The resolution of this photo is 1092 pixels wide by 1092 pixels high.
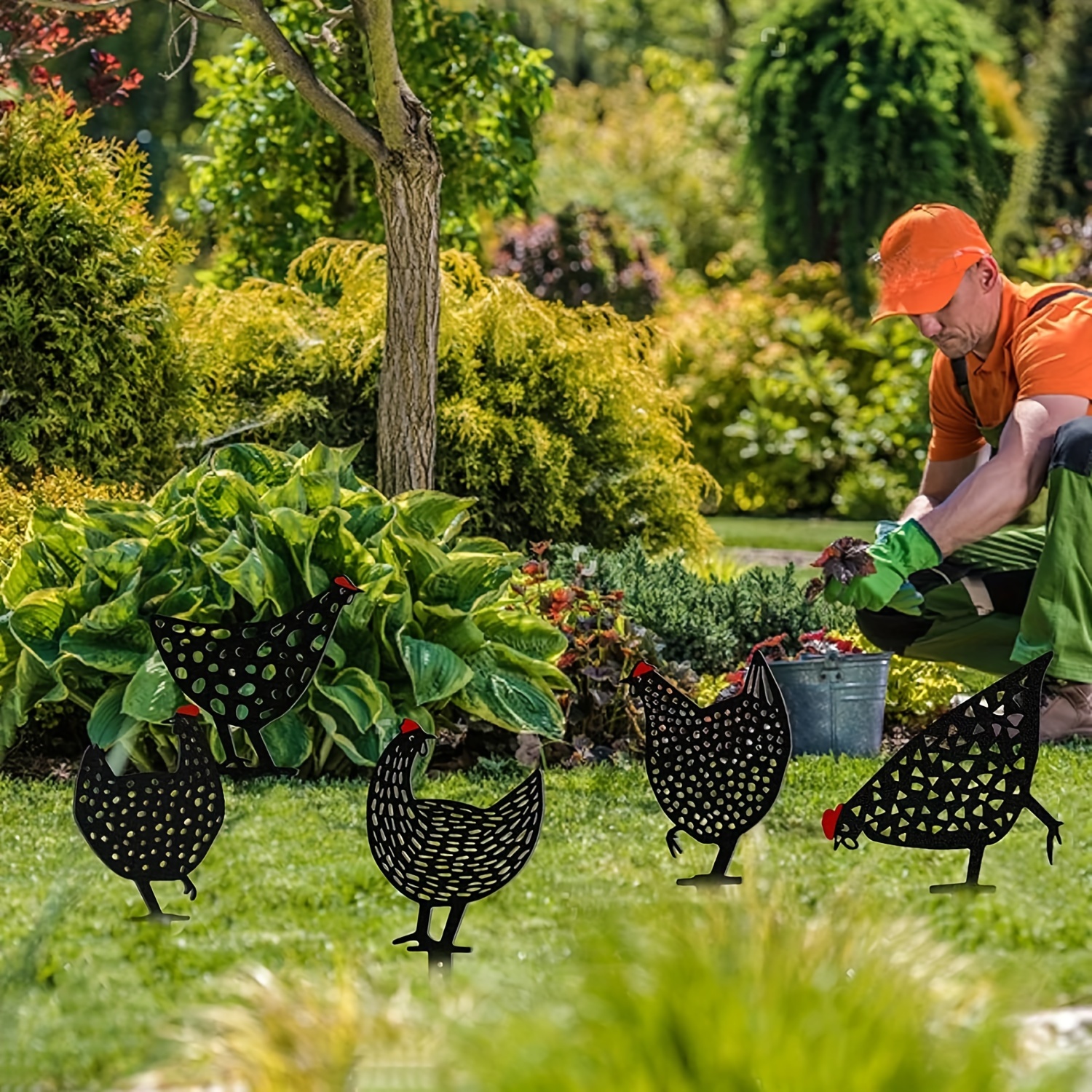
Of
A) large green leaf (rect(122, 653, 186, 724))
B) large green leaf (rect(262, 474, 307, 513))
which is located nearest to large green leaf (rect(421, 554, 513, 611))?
large green leaf (rect(262, 474, 307, 513))

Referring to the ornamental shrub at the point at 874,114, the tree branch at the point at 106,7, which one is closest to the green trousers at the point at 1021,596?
the tree branch at the point at 106,7

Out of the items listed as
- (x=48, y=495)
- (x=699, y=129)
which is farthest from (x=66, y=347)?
(x=699, y=129)

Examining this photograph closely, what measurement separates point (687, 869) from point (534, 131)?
6864mm

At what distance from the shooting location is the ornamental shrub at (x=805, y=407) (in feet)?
36.5

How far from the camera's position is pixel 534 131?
952 cm

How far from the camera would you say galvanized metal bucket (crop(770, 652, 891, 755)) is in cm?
474

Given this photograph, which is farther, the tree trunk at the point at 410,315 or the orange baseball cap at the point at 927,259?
the tree trunk at the point at 410,315

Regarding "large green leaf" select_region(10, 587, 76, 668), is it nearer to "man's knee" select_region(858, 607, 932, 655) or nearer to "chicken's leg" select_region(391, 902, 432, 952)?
"chicken's leg" select_region(391, 902, 432, 952)

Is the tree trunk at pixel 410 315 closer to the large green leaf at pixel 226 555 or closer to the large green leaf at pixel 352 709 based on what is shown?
the large green leaf at pixel 226 555

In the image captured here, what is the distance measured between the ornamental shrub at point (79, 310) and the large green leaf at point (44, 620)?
1.70 meters

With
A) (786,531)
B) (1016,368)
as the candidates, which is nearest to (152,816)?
(1016,368)

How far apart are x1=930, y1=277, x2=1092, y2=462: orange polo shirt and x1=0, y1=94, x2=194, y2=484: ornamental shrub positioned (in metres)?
3.07

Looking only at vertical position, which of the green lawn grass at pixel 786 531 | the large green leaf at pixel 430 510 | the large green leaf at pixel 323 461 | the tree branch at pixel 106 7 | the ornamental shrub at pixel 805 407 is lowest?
the green lawn grass at pixel 786 531

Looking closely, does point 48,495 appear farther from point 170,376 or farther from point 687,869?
point 687,869
